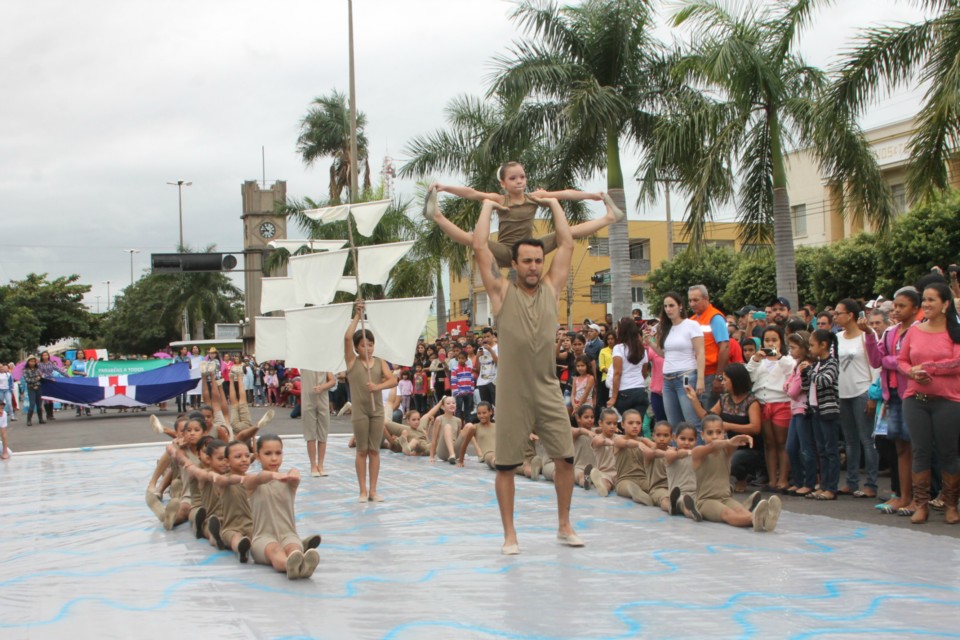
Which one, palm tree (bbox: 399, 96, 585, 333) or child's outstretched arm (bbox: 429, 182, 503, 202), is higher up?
palm tree (bbox: 399, 96, 585, 333)

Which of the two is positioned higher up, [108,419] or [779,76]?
[779,76]

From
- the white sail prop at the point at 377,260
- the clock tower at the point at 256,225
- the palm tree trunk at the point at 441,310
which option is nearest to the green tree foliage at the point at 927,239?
the palm tree trunk at the point at 441,310

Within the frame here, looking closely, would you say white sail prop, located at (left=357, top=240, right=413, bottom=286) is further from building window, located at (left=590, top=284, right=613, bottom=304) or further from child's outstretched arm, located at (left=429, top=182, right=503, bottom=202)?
building window, located at (left=590, top=284, right=613, bottom=304)

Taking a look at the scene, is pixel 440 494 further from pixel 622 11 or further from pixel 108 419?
pixel 108 419

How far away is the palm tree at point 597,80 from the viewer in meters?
18.1

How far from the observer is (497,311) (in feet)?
21.4

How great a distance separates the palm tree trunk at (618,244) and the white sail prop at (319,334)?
877 cm

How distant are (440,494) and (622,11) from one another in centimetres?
1169

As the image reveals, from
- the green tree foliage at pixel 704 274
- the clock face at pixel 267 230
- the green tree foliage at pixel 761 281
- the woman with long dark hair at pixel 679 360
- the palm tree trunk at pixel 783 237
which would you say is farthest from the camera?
the clock face at pixel 267 230

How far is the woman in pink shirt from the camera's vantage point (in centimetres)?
740

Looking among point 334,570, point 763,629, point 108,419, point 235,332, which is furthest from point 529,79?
point 235,332

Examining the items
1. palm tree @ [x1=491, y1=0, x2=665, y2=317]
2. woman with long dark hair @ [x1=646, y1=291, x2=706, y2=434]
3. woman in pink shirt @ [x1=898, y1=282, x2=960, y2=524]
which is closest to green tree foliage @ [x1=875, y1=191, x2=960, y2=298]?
palm tree @ [x1=491, y1=0, x2=665, y2=317]

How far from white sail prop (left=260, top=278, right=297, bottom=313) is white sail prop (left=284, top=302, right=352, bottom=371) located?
460 cm

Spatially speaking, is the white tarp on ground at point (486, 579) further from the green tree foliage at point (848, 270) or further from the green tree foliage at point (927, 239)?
the green tree foliage at point (848, 270)
